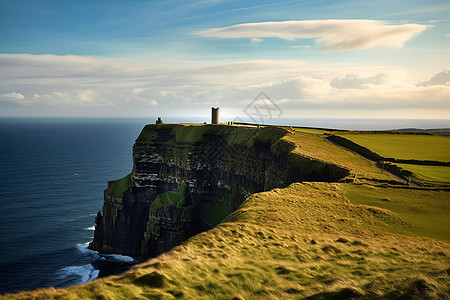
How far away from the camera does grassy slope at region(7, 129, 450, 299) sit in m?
13.3

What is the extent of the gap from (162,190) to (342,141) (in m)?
46.7

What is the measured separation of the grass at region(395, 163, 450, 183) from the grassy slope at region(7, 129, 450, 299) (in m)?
6.36

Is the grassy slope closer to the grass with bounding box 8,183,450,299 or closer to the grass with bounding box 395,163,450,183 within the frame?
the grass with bounding box 8,183,450,299

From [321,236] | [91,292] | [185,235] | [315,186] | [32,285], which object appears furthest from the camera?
[185,235]

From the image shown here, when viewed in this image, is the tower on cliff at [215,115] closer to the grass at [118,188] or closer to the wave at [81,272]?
the grass at [118,188]

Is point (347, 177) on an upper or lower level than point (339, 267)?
upper

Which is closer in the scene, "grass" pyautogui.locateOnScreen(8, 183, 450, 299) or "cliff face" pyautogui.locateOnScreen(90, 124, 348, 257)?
"grass" pyautogui.locateOnScreen(8, 183, 450, 299)

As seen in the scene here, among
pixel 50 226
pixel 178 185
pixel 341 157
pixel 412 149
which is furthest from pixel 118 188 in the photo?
pixel 412 149

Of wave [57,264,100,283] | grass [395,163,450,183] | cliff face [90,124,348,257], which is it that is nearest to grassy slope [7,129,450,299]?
grass [395,163,450,183]

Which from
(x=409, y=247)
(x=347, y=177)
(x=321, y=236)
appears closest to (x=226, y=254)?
(x=321, y=236)

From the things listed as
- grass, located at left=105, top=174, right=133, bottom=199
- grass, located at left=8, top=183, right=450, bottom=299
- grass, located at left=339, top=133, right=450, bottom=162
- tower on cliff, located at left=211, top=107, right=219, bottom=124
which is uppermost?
tower on cliff, located at left=211, top=107, right=219, bottom=124

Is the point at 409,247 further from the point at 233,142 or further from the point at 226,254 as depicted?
the point at 233,142

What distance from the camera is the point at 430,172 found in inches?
1532

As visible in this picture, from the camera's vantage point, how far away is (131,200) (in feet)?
266
